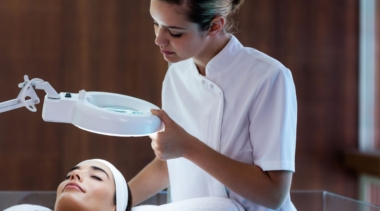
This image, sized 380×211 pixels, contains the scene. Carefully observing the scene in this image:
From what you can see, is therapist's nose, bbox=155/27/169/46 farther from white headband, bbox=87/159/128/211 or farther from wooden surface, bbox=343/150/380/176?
wooden surface, bbox=343/150/380/176

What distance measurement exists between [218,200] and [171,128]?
230mm

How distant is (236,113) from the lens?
117cm

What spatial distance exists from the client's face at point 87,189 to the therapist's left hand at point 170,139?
0.23 meters

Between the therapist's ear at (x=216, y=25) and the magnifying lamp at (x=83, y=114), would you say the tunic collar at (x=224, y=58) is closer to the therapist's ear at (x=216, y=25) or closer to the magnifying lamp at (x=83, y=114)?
the therapist's ear at (x=216, y=25)

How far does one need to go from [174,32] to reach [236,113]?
9.6 inches

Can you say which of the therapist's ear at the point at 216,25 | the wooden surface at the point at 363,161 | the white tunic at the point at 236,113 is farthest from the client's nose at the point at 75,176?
the wooden surface at the point at 363,161

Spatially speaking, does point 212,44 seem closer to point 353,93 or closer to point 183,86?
point 183,86

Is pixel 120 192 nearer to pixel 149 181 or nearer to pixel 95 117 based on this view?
pixel 149 181

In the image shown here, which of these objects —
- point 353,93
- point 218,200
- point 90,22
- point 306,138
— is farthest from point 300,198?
point 353,93

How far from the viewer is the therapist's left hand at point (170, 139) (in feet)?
3.36

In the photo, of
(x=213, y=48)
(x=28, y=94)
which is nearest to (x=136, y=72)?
(x=213, y=48)

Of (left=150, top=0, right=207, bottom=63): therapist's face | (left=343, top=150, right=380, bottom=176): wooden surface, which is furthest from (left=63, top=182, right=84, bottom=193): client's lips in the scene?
(left=343, top=150, right=380, bottom=176): wooden surface

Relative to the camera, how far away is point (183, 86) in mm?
1336

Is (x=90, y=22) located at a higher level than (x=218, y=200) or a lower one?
higher
